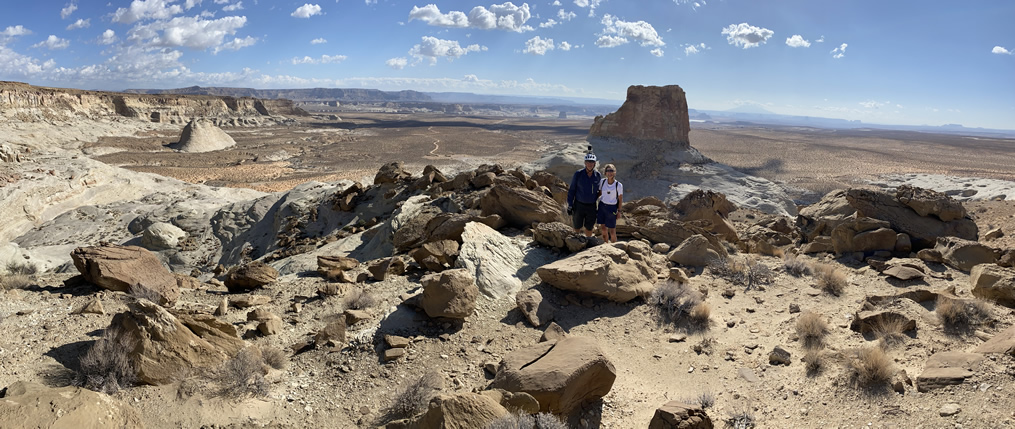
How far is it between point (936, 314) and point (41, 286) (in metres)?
10.5

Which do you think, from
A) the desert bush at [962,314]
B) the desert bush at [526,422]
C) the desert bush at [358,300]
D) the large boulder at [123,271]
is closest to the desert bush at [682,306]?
the desert bush at [962,314]

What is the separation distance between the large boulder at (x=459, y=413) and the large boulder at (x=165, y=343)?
2286mm

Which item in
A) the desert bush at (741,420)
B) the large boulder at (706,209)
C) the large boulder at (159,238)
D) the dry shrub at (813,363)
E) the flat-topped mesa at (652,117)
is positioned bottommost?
the large boulder at (159,238)

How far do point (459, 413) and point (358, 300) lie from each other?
3096 mm

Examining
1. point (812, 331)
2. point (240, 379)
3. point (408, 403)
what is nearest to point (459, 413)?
point (408, 403)

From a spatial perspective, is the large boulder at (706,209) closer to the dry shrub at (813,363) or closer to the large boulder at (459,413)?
the dry shrub at (813,363)

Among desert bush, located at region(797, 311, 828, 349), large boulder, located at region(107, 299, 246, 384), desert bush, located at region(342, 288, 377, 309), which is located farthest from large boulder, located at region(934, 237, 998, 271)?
large boulder, located at region(107, 299, 246, 384)

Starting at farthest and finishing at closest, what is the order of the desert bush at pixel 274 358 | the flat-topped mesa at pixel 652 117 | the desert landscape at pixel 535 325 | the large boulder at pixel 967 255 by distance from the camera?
1. the flat-topped mesa at pixel 652 117
2. the large boulder at pixel 967 255
3. the desert bush at pixel 274 358
4. the desert landscape at pixel 535 325

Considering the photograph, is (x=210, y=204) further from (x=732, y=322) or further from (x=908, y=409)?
(x=908, y=409)

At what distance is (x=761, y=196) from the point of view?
29.3 meters

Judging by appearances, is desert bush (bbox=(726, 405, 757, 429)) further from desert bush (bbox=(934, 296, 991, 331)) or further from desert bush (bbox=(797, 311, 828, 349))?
desert bush (bbox=(934, 296, 991, 331))

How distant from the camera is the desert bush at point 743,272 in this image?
7.36 m

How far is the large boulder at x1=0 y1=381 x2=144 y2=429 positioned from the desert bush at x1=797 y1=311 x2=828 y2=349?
20.4 ft

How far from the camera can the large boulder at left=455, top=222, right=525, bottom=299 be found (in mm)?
6325
